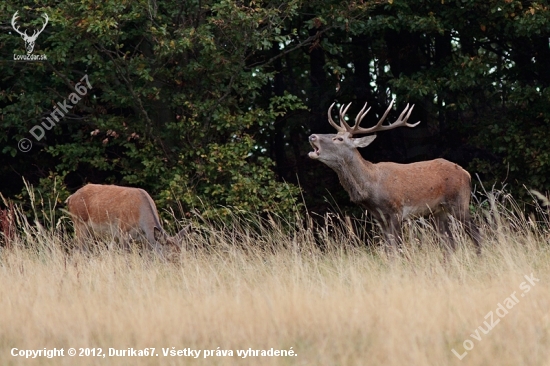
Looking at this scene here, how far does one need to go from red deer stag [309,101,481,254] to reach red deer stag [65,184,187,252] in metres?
2.02

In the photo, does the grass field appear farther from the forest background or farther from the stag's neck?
the forest background

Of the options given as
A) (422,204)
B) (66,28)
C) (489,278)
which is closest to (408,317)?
(489,278)

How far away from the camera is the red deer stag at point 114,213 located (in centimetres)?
1083

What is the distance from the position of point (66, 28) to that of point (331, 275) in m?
5.86

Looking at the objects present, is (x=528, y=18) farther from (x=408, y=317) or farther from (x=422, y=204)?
(x=408, y=317)

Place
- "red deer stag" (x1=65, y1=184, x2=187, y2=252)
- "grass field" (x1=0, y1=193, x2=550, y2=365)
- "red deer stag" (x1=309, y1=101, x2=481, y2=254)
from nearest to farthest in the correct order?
"grass field" (x1=0, y1=193, x2=550, y2=365), "red deer stag" (x1=309, y1=101, x2=481, y2=254), "red deer stag" (x1=65, y1=184, x2=187, y2=252)

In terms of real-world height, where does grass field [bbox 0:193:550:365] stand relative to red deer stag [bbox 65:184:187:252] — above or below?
above

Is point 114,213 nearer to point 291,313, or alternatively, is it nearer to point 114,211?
point 114,211

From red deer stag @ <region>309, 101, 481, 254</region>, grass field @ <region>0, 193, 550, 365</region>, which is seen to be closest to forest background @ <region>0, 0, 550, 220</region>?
red deer stag @ <region>309, 101, 481, 254</region>

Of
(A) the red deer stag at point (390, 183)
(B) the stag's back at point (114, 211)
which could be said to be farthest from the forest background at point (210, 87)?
(A) the red deer stag at point (390, 183)

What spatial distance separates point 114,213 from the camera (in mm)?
11062

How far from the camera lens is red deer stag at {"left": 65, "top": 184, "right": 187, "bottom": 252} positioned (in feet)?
35.5

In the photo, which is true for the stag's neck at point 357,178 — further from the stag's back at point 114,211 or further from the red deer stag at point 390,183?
the stag's back at point 114,211

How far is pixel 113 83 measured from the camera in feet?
44.0
